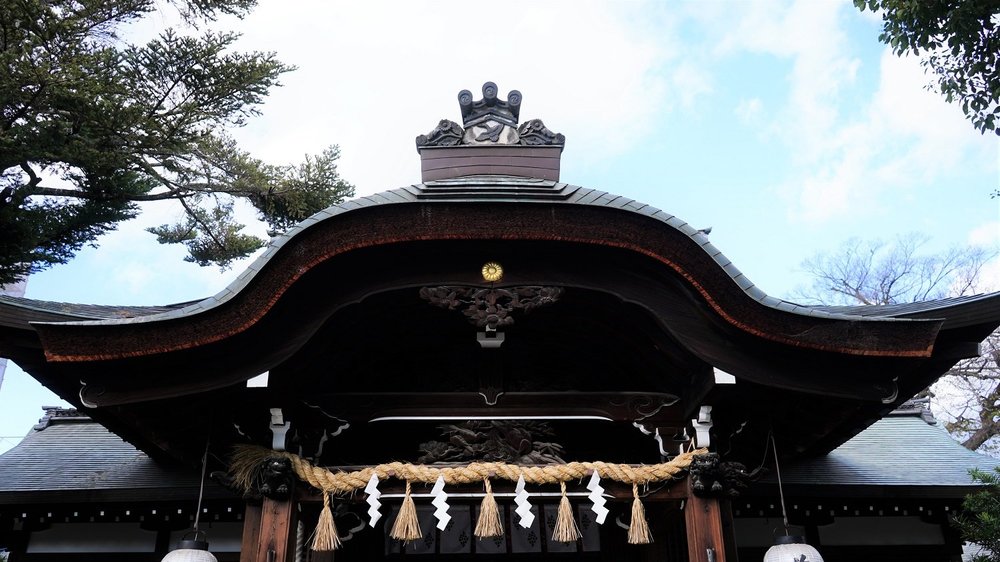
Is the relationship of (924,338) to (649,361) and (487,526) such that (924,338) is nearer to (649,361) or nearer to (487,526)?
(649,361)

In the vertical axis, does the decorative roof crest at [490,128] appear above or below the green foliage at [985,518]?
above

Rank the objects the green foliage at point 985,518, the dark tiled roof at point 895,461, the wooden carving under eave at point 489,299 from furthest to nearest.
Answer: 1. the dark tiled roof at point 895,461
2. the green foliage at point 985,518
3. the wooden carving under eave at point 489,299

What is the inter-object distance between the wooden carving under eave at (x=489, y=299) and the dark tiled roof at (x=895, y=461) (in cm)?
369

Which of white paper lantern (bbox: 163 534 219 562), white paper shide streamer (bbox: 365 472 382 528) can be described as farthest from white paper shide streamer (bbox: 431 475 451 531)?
white paper lantern (bbox: 163 534 219 562)

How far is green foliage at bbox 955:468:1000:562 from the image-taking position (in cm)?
641

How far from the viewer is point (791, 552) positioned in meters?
5.15

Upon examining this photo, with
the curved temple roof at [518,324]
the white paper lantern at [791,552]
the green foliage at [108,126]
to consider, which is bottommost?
the white paper lantern at [791,552]

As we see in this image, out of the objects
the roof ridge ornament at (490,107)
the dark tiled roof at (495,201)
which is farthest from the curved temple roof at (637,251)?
the roof ridge ornament at (490,107)

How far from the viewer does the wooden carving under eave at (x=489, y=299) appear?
5262 mm

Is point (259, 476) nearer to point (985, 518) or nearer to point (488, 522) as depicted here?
point (488, 522)

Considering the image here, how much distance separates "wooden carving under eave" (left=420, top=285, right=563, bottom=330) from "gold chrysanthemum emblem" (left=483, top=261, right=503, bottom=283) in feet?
0.27

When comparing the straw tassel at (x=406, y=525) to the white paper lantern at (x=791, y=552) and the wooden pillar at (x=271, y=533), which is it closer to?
the wooden pillar at (x=271, y=533)

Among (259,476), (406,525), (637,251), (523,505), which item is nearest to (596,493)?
(523,505)

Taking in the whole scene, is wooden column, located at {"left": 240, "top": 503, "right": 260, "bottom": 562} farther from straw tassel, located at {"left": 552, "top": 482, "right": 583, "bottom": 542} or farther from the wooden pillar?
straw tassel, located at {"left": 552, "top": 482, "right": 583, "bottom": 542}
